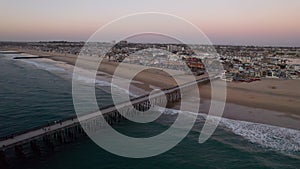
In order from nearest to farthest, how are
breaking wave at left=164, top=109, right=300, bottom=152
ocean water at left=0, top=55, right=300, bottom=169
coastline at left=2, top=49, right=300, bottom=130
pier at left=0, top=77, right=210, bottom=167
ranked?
pier at left=0, top=77, right=210, bottom=167 < ocean water at left=0, top=55, right=300, bottom=169 < breaking wave at left=164, top=109, right=300, bottom=152 < coastline at left=2, top=49, right=300, bottom=130

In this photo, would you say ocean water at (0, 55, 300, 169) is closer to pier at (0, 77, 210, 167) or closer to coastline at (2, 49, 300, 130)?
pier at (0, 77, 210, 167)

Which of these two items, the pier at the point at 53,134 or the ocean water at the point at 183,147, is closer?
the pier at the point at 53,134

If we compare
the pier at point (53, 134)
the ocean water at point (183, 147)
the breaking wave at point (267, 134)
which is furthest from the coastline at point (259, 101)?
the pier at point (53, 134)

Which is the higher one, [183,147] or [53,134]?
[53,134]

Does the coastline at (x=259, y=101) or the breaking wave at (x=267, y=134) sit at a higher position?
the coastline at (x=259, y=101)

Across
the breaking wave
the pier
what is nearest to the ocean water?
the breaking wave

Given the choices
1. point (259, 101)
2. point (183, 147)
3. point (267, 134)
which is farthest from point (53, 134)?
point (259, 101)

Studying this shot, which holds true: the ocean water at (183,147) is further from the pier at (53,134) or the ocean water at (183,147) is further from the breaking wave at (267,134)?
the pier at (53,134)

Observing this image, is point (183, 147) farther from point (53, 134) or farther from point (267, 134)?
point (53, 134)

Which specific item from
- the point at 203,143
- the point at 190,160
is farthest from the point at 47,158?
the point at 203,143
